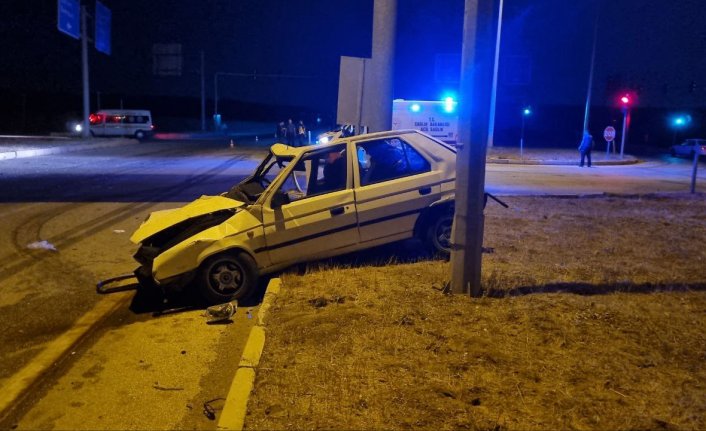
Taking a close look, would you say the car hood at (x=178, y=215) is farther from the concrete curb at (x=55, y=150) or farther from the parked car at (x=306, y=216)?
the concrete curb at (x=55, y=150)

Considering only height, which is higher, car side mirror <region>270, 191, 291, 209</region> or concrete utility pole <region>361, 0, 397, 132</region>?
concrete utility pole <region>361, 0, 397, 132</region>

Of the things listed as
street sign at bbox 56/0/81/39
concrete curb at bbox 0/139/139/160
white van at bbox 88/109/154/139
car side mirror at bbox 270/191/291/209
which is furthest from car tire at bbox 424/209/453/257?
white van at bbox 88/109/154/139

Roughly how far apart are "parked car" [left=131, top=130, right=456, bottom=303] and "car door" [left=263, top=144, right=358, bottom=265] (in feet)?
0.04

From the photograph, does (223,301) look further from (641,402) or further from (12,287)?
(641,402)

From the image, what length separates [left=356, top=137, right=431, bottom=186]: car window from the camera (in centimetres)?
750

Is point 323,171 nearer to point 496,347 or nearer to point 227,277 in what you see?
point 227,277

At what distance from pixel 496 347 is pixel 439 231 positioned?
306 cm

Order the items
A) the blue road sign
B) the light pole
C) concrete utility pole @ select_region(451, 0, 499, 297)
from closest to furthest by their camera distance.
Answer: concrete utility pole @ select_region(451, 0, 499, 297)
the blue road sign
the light pole

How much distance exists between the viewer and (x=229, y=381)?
4.74m

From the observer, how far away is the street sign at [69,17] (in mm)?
32969

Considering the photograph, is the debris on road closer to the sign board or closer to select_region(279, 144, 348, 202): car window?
select_region(279, 144, 348, 202): car window

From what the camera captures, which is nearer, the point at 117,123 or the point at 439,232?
the point at 439,232

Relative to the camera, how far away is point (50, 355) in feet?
17.3

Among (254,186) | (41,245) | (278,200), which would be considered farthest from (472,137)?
(41,245)
